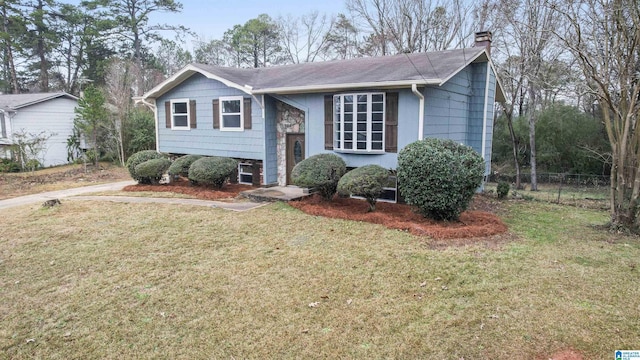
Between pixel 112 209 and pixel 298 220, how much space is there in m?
4.87

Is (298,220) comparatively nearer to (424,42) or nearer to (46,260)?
(46,260)

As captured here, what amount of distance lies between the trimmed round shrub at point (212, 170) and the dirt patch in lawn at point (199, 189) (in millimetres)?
269

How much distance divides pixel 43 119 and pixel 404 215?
19639 millimetres

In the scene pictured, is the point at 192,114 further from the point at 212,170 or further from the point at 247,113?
the point at 212,170

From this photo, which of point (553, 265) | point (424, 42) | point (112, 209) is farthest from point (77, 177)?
point (424, 42)

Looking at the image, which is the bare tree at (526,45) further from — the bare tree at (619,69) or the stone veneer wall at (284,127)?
the stone veneer wall at (284,127)

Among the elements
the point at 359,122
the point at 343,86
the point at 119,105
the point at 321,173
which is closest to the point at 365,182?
the point at 321,173

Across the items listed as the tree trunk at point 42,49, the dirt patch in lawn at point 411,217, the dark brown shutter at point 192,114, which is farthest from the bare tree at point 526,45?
the tree trunk at point 42,49

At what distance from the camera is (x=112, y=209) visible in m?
9.85

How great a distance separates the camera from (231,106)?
1298 centimetres

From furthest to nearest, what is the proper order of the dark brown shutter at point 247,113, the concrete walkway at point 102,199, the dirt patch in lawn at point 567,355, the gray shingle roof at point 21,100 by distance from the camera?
the gray shingle roof at point 21,100 < the dark brown shutter at point 247,113 < the concrete walkway at point 102,199 < the dirt patch in lawn at point 567,355

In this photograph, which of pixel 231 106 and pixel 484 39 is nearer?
pixel 484 39

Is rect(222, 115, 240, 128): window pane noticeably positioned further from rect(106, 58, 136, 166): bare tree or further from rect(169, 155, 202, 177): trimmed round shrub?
rect(106, 58, 136, 166): bare tree

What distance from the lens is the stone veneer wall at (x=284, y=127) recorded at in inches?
478
